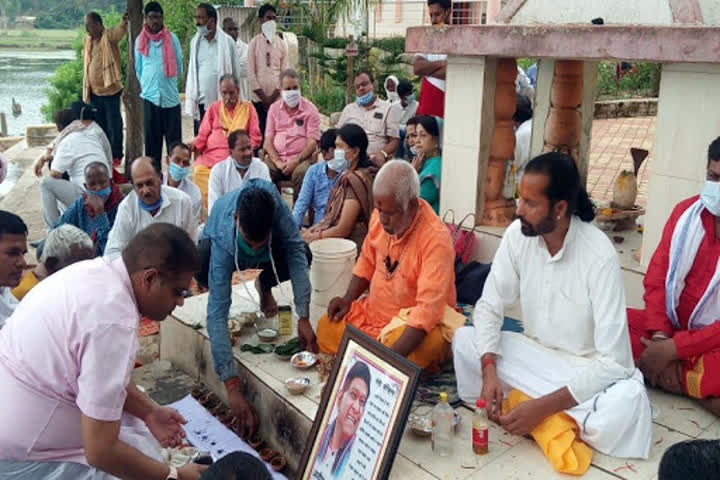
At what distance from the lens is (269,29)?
31.0ft

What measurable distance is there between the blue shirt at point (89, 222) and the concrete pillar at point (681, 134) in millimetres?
4405

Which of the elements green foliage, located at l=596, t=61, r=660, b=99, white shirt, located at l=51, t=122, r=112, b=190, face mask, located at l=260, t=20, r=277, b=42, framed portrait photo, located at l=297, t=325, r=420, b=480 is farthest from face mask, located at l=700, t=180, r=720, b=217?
green foliage, located at l=596, t=61, r=660, b=99

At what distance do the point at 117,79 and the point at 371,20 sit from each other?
16.9 metres

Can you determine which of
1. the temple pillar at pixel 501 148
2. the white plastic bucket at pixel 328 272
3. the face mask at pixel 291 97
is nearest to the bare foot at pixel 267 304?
the white plastic bucket at pixel 328 272

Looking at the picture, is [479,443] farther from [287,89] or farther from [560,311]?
[287,89]

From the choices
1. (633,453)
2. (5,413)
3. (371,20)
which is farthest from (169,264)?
(371,20)

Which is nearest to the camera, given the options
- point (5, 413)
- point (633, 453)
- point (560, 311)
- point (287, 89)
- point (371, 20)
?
point (5, 413)

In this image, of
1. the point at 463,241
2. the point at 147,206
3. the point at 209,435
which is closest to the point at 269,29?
the point at 147,206

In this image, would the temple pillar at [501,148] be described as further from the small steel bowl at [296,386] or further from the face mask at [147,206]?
the face mask at [147,206]

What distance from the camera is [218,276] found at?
427 centimetres

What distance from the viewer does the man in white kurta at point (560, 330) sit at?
3.23m

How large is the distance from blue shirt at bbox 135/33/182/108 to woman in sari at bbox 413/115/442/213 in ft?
13.2

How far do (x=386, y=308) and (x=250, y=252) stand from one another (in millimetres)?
990

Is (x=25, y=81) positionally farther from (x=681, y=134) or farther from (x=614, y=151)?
(x=681, y=134)
